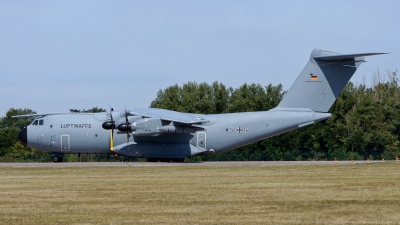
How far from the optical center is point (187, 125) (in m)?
40.2

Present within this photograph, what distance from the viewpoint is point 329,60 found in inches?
1558

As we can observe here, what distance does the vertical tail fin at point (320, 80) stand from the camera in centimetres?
3944

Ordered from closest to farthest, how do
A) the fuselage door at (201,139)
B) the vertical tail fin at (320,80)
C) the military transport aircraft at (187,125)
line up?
the vertical tail fin at (320,80), the military transport aircraft at (187,125), the fuselage door at (201,139)

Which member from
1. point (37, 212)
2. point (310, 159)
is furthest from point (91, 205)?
point (310, 159)

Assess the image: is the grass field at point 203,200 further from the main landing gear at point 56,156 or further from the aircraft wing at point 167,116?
the main landing gear at point 56,156

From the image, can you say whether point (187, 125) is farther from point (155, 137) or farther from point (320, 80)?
point (320, 80)

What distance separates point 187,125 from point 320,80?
8.81 metres

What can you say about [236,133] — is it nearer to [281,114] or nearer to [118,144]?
[281,114]

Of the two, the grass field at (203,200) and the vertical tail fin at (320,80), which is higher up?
the vertical tail fin at (320,80)

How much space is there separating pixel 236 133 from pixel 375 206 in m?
25.6

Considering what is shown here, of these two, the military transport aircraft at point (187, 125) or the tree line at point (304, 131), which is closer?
the military transport aircraft at point (187, 125)

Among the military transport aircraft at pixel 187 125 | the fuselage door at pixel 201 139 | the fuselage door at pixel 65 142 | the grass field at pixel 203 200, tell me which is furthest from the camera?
the fuselage door at pixel 65 142

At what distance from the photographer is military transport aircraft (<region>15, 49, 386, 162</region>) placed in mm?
39812

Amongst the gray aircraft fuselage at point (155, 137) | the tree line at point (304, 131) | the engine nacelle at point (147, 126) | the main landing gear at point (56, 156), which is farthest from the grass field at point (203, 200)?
the tree line at point (304, 131)
